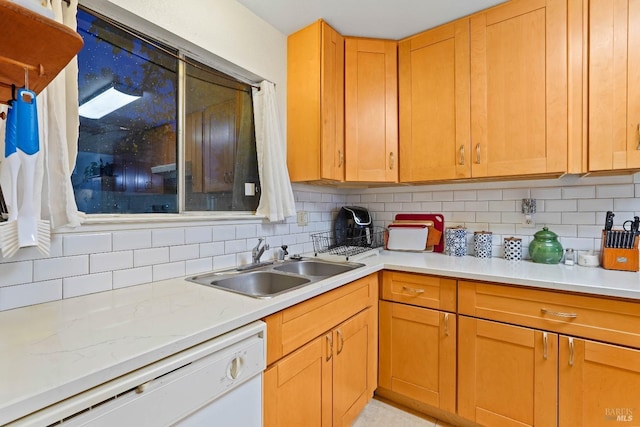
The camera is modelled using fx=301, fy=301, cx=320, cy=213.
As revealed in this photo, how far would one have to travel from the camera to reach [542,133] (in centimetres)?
160

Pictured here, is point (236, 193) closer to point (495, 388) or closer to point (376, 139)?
point (376, 139)

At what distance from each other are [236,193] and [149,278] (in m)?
0.69

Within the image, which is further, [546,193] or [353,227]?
[353,227]

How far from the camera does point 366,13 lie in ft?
5.78

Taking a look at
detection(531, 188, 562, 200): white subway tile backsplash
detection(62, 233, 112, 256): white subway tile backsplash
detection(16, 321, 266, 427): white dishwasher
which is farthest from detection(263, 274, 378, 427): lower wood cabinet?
detection(531, 188, 562, 200): white subway tile backsplash

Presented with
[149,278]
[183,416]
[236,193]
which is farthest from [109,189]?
[183,416]

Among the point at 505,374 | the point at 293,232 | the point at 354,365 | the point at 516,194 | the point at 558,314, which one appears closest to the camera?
the point at 558,314

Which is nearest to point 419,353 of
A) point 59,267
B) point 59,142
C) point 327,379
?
point 327,379

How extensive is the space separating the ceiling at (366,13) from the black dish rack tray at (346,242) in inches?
54.9

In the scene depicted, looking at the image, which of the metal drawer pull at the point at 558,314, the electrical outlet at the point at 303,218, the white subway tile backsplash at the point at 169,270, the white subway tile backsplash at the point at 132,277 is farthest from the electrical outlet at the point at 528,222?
the white subway tile backsplash at the point at 132,277

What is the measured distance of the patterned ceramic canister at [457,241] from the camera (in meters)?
2.05

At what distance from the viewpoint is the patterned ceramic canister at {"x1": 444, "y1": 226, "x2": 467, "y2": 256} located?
205 centimetres

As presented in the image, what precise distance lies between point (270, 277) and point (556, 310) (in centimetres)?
137

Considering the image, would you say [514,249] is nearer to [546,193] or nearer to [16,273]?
[546,193]
